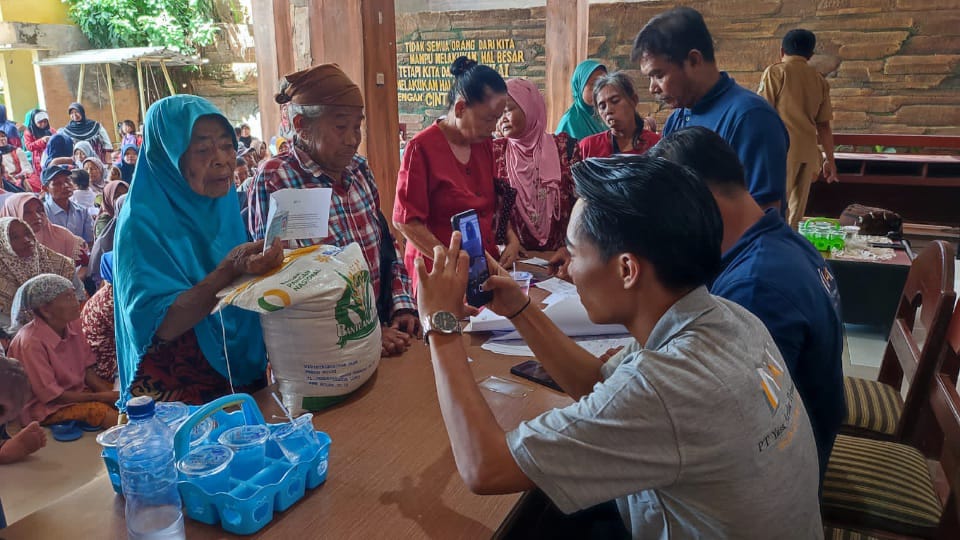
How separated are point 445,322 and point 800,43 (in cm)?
498

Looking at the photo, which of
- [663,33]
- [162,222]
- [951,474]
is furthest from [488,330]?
[663,33]

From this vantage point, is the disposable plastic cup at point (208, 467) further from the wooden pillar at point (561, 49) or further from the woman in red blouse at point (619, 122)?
the wooden pillar at point (561, 49)

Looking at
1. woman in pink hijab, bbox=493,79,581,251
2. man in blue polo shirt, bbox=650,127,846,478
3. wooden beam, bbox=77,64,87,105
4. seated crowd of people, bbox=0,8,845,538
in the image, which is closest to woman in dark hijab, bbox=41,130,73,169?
seated crowd of people, bbox=0,8,845,538

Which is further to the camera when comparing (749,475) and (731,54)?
(731,54)

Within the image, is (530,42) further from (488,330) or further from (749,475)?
(749,475)

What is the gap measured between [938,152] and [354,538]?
25.0ft

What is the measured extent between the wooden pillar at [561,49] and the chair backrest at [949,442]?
4.90 meters

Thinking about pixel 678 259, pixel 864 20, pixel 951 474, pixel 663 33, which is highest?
pixel 864 20

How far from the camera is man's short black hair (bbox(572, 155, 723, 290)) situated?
861 mm

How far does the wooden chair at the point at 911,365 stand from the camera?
5.28 ft

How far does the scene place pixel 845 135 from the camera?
679 cm

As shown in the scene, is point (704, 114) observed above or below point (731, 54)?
below

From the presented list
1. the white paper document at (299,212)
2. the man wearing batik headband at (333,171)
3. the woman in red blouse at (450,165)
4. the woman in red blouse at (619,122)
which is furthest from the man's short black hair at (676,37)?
the white paper document at (299,212)

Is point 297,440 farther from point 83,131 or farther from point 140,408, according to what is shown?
point 83,131
